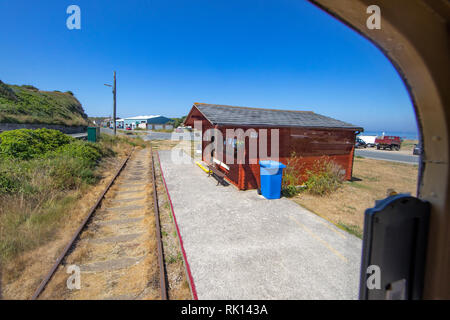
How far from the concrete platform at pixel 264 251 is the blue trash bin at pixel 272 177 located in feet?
0.92

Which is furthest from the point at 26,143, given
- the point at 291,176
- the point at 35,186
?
the point at 291,176

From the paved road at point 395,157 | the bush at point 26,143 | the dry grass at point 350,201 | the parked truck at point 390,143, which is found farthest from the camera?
the parked truck at point 390,143

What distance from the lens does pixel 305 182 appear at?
9.16m

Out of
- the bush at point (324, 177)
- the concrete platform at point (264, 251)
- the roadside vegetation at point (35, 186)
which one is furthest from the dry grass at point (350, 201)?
the roadside vegetation at point (35, 186)

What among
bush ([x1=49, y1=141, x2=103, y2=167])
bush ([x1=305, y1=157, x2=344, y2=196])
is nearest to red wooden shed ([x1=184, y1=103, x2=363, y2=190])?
bush ([x1=305, y1=157, x2=344, y2=196])

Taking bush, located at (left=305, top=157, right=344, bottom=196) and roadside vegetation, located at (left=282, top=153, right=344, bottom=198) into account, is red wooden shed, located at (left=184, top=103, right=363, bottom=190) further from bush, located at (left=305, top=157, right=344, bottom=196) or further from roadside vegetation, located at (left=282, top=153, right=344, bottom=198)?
bush, located at (left=305, top=157, right=344, bottom=196)

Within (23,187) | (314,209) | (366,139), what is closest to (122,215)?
(23,187)

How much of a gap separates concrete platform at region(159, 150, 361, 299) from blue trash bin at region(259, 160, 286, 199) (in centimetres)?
28

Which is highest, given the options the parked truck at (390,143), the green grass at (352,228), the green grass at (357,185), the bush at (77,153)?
the parked truck at (390,143)

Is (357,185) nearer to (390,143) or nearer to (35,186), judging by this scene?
(35,186)

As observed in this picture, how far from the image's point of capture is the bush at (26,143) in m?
8.30

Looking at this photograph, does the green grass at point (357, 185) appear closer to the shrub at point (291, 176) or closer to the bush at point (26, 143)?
the shrub at point (291, 176)

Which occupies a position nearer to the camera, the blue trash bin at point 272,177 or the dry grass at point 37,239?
the dry grass at point 37,239

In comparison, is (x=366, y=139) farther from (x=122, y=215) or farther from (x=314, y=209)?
(x=122, y=215)
